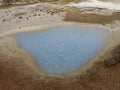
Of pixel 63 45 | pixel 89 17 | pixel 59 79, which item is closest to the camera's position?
pixel 59 79

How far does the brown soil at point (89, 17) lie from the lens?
67.5 feet

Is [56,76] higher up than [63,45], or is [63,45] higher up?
[63,45]

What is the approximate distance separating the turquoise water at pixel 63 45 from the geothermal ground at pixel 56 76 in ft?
1.92

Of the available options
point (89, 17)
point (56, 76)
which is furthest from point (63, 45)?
point (89, 17)

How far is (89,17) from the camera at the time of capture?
21469 mm

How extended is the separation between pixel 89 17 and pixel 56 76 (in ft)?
34.5

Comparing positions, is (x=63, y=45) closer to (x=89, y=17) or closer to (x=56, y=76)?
(x=56, y=76)

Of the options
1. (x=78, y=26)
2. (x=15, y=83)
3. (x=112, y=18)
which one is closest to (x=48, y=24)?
(x=78, y=26)

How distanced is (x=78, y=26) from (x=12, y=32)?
573 cm

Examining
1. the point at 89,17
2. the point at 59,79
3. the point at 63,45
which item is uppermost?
the point at 89,17

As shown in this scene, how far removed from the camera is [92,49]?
1518 cm

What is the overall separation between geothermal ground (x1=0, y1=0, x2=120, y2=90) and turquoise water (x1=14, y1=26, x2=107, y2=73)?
1.92 feet

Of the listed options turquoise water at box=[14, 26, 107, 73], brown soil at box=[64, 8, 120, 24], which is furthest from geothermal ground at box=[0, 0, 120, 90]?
turquoise water at box=[14, 26, 107, 73]

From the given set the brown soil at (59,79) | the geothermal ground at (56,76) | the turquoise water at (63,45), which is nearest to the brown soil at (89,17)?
the geothermal ground at (56,76)
